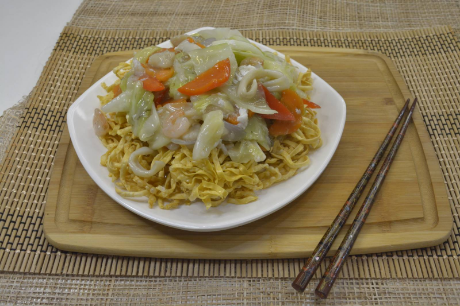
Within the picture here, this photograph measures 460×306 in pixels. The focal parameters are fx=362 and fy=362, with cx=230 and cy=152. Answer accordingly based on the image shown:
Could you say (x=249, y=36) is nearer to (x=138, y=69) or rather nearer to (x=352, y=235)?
(x=138, y=69)

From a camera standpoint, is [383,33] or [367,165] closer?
[367,165]

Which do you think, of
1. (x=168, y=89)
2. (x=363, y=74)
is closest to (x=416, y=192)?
(x=363, y=74)

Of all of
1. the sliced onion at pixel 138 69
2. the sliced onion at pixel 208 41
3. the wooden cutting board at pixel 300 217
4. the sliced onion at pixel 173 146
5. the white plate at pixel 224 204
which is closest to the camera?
the white plate at pixel 224 204

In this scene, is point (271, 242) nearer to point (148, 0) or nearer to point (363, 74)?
point (363, 74)

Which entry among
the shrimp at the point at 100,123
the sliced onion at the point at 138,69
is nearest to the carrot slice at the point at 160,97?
the sliced onion at the point at 138,69

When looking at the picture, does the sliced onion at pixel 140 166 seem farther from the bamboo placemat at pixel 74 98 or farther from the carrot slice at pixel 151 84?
the bamboo placemat at pixel 74 98

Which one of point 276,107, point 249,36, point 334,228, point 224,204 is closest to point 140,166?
point 224,204

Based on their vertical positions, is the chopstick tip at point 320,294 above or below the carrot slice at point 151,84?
below

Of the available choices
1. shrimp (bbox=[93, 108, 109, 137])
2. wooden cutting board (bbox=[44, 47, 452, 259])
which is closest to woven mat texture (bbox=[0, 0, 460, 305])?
wooden cutting board (bbox=[44, 47, 452, 259])
